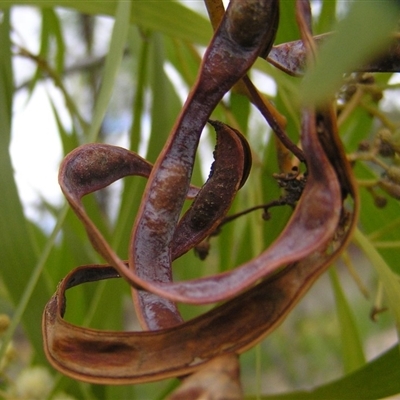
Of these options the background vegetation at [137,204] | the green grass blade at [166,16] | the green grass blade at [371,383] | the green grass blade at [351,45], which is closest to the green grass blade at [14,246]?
the background vegetation at [137,204]

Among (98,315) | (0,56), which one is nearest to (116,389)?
(98,315)

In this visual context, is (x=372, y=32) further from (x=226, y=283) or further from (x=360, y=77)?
(x=360, y=77)

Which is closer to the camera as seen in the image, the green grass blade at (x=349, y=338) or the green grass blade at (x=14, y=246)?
the green grass blade at (x=14, y=246)

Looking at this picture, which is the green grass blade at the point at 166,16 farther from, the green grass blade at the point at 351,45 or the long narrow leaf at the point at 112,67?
the green grass blade at the point at 351,45

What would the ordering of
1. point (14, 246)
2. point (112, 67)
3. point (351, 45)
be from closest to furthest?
point (351, 45)
point (112, 67)
point (14, 246)

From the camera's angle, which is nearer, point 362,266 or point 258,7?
point 258,7

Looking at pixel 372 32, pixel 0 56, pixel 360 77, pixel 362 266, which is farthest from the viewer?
pixel 362 266

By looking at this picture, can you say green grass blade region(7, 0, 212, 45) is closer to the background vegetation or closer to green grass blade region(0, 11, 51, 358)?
the background vegetation

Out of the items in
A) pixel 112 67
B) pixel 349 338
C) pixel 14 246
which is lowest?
pixel 349 338

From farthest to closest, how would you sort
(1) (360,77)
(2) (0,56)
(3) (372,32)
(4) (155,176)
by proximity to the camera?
(2) (0,56) < (1) (360,77) < (4) (155,176) < (3) (372,32)

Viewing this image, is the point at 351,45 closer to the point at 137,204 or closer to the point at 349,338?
the point at 137,204

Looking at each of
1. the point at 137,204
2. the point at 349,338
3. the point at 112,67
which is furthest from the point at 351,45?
the point at 349,338
